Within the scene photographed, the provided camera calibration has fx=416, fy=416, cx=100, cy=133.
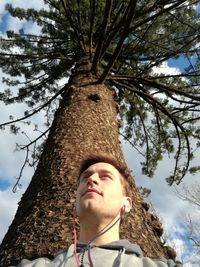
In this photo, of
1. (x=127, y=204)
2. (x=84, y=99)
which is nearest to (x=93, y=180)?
(x=127, y=204)

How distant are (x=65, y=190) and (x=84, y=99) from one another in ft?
4.67

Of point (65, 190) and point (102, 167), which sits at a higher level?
point (65, 190)

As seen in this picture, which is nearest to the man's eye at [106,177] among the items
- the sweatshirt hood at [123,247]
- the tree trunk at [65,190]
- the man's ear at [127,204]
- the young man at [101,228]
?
the young man at [101,228]

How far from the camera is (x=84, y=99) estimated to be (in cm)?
374

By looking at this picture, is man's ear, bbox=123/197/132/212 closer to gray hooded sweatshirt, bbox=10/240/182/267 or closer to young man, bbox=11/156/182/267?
young man, bbox=11/156/182/267

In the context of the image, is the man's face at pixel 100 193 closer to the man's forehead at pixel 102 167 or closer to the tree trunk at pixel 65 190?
the man's forehead at pixel 102 167

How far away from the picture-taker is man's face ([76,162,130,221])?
1579 mm

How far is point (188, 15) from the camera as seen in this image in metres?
6.15

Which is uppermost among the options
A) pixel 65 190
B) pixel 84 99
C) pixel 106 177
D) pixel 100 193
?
pixel 84 99

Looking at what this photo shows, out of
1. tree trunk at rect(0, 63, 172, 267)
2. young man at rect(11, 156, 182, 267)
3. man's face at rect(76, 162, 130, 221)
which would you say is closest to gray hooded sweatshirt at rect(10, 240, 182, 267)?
young man at rect(11, 156, 182, 267)

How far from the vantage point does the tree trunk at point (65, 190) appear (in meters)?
2.09

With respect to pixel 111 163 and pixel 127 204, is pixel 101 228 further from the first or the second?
pixel 111 163

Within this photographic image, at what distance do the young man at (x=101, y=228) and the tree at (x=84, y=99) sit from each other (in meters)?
0.44

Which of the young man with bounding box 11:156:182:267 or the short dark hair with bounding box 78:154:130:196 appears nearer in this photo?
the young man with bounding box 11:156:182:267
